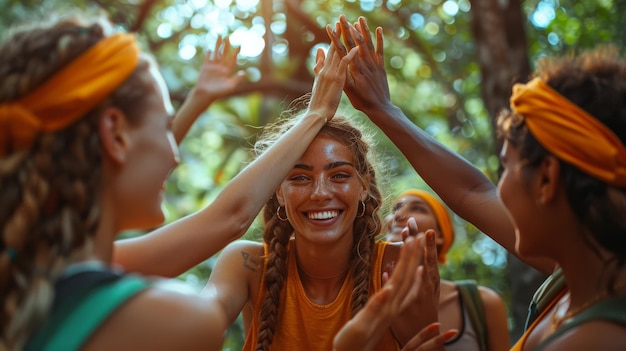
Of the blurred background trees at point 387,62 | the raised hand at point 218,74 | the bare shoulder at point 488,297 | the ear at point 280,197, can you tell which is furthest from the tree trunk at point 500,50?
the ear at point 280,197

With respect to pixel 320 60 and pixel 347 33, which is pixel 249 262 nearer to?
pixel 320 60

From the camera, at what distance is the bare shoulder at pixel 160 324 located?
183cm

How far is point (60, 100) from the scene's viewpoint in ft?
6.30

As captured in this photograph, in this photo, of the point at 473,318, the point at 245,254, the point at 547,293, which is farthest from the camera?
the point at 473,318

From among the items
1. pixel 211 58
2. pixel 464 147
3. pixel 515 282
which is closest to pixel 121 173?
pixel 211 58

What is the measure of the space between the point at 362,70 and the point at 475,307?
1.77 m

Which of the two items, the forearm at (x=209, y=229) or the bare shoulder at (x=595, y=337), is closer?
the bare shoulder at (x=595, y=337)

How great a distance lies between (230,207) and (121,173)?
856 millimetres

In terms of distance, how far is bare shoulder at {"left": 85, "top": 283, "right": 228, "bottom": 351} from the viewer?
1833 mm

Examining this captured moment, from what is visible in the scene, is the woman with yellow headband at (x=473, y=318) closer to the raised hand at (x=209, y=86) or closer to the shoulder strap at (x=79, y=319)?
the raised hand at (x=209, y=86)

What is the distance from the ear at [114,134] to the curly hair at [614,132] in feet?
4.00

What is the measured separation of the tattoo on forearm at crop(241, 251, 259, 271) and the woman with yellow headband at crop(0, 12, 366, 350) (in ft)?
4.94

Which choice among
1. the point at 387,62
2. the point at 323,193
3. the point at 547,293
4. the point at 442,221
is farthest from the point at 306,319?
the point at 387,62

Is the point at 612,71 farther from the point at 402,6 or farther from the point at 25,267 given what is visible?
the point at 402,6
